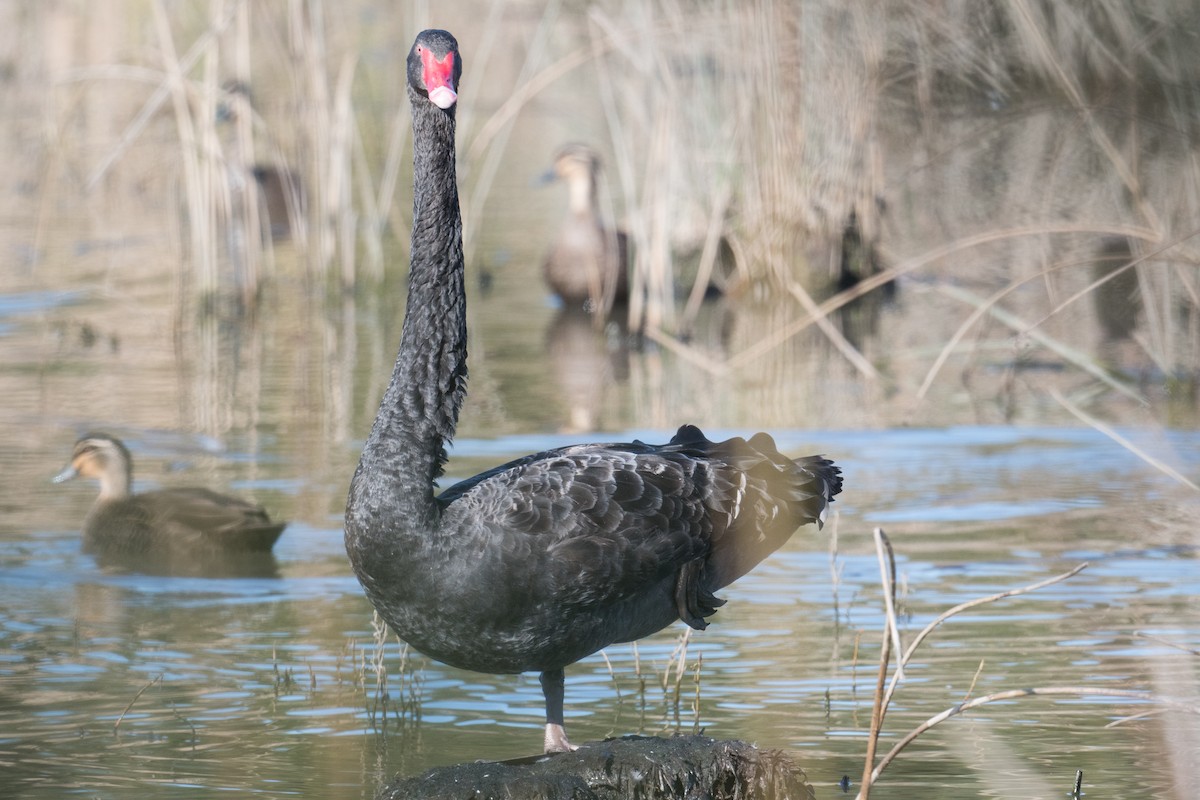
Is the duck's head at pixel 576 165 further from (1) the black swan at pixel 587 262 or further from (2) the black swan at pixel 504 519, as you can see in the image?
(2) the black swan at pixel 504 519

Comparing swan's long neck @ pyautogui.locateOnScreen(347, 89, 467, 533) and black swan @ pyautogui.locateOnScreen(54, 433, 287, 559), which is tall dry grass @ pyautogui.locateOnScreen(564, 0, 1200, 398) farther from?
black swan @ pyautogui.locateOnScreen(54, 433, 287, 559)

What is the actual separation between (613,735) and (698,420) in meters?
5.26

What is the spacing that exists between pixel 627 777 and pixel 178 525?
4.32 metres

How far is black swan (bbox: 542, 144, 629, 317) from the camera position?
15406mm

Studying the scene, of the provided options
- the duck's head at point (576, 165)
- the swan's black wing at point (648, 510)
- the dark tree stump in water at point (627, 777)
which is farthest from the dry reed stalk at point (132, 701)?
the duck's head at point (576, 165)

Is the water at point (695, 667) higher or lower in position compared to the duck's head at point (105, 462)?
lower

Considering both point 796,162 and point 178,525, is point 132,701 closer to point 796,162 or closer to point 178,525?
point 178,525

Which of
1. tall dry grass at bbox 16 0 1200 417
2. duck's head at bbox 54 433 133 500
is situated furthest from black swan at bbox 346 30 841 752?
duck's head at bbox 54 433 133 500

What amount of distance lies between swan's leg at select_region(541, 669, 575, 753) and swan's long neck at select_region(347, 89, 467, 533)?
67 centimetres

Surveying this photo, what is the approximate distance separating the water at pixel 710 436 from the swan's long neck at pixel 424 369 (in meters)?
0.91

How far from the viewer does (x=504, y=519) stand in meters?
5.28

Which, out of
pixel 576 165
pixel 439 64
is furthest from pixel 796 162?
pixel 439 64

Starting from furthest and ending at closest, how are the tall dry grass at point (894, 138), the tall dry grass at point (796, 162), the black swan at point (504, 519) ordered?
the tall dry grass at point (796, 162) < the tall dry grass at point (894, 138) < the black swan at point (504, 519)

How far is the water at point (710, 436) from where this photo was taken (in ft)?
19.4
